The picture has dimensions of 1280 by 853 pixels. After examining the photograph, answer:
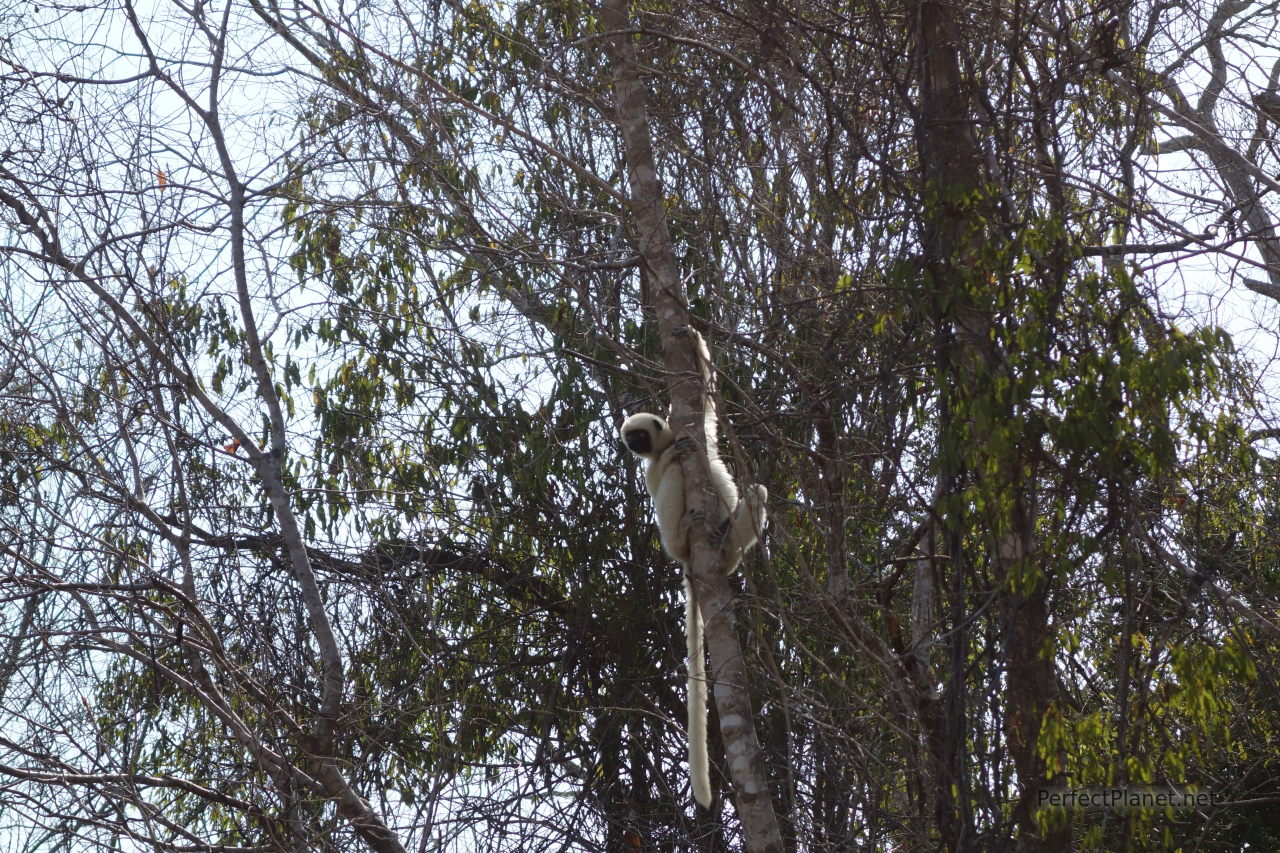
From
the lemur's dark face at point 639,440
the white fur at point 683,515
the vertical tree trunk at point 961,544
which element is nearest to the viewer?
the vertical tree trunk at point 961,544

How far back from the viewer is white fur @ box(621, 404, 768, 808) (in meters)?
5.68

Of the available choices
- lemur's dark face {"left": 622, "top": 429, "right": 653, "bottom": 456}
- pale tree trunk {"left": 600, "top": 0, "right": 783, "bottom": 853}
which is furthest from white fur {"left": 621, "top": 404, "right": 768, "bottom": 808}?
pale tree trunk {"left": 600, "top": 0, "right": 783, "bottom": 853}

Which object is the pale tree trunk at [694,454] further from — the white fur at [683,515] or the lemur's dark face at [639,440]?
the lemur's dark face at [639,440]

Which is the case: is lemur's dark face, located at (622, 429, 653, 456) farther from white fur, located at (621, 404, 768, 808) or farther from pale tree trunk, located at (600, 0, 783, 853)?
pale tree trunk, located at (600, 0, 783, 853)

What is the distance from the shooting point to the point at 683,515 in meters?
5.96

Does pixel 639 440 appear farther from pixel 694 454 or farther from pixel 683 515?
pixel 694 454

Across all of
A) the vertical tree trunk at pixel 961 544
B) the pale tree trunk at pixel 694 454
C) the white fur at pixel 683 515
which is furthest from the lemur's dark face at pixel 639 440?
the vertical tree trunk at pixel 961 544

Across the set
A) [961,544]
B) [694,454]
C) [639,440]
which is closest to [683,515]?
[694,454]

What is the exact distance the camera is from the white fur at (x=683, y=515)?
5.68 metres

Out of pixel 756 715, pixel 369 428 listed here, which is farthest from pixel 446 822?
pixel 369 428

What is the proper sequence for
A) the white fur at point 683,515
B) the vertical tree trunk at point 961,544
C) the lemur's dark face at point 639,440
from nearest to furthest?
1. the vertical tree trunk at point 961,544
2. the white fur at point 683,515
3. the lemur's dark face at point 639,440

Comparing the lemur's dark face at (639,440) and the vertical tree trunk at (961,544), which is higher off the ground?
the lemur's dark face at (639,440)

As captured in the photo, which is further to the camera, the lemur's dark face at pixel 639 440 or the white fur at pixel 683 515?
the lemur's dark face at pixel 639 440

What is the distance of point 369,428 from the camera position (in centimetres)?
837
